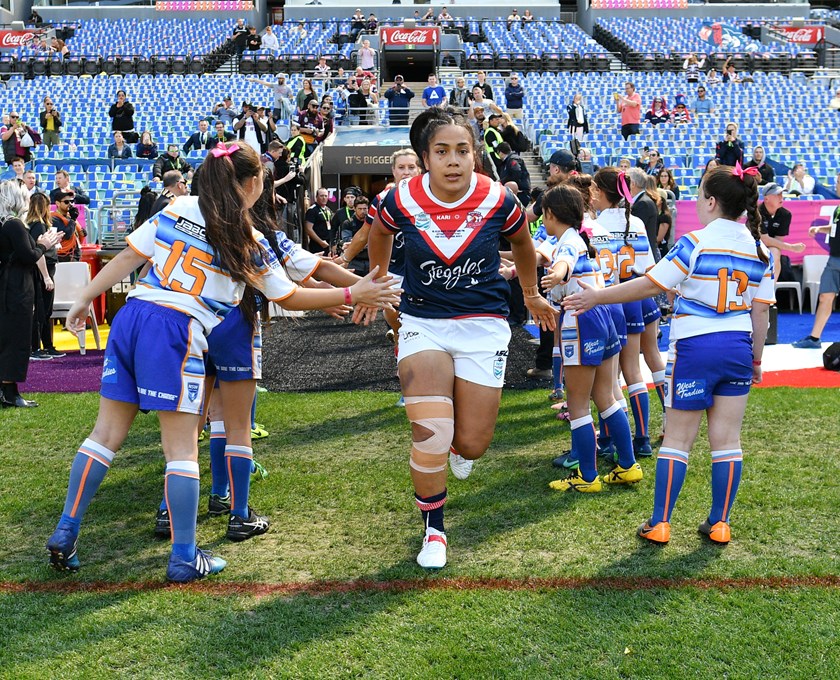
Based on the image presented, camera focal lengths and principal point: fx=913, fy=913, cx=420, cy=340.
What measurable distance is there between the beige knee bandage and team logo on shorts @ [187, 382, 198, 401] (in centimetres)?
95

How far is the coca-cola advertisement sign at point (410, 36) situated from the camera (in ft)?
99.2

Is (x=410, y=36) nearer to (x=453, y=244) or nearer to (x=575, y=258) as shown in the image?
(x=575, y=258)

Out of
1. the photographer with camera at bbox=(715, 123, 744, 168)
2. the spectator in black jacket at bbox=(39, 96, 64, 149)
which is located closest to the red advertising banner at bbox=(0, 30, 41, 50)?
the spectator in black jacket at bbox=(39, 96, 64, 149)

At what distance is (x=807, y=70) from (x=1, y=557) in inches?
1163

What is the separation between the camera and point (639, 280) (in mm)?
4430

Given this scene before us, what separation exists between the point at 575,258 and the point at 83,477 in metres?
2.76

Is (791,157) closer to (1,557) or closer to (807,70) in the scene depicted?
(807,70)

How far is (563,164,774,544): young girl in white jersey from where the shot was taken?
4363 mm

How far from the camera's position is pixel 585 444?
17.3 feet

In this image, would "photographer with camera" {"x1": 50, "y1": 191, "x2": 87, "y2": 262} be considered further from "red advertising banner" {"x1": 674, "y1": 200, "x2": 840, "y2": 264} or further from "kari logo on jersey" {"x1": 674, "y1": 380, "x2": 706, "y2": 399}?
"kari logo on jersey" {"x1": 674, "y1": 380, "x2": 706, "y2": 399}

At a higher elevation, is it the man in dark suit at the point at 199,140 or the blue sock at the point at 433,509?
the man in dark suit at the point at 199,140

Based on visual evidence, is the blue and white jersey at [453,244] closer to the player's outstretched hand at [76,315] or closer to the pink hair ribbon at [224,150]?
the pink hair ribbon at [224,150]

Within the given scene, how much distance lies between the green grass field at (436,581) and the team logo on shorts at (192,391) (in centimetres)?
84

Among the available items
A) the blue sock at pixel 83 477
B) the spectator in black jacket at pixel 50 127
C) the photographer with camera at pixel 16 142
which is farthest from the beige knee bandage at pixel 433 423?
the spectator in black jacket at pixel 50 127
